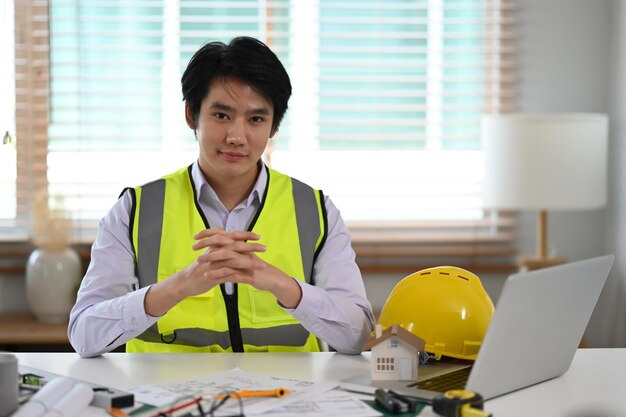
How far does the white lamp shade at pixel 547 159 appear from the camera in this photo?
11.7 ft

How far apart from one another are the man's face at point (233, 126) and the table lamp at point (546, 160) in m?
1.58

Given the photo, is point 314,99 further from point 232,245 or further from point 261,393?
point 261,393

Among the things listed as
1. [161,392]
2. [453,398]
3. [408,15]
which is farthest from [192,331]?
[408,15]

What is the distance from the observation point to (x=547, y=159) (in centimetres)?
357

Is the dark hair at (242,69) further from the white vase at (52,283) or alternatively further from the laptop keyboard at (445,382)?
the white vase at (52,283)

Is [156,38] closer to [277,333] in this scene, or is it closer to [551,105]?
[551,105]

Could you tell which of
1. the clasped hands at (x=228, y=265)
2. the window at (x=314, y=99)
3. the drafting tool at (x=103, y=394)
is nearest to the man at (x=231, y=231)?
the clasped hands at (x=228, y=265)

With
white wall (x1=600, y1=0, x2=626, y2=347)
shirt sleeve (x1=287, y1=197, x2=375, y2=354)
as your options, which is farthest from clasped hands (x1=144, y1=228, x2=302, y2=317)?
white wall (x1=600, y1=0, x2=626, y2=347)

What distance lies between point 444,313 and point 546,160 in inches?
71.9

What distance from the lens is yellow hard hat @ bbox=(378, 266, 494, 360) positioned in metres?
1.90

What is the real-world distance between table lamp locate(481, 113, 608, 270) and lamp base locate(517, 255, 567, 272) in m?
0.23

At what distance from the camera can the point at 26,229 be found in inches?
156

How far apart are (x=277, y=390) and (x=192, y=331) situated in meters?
0.57

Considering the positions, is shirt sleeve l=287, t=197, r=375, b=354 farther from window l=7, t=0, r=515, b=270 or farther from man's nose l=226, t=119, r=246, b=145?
window l=7, t=0, r=515, b=270
